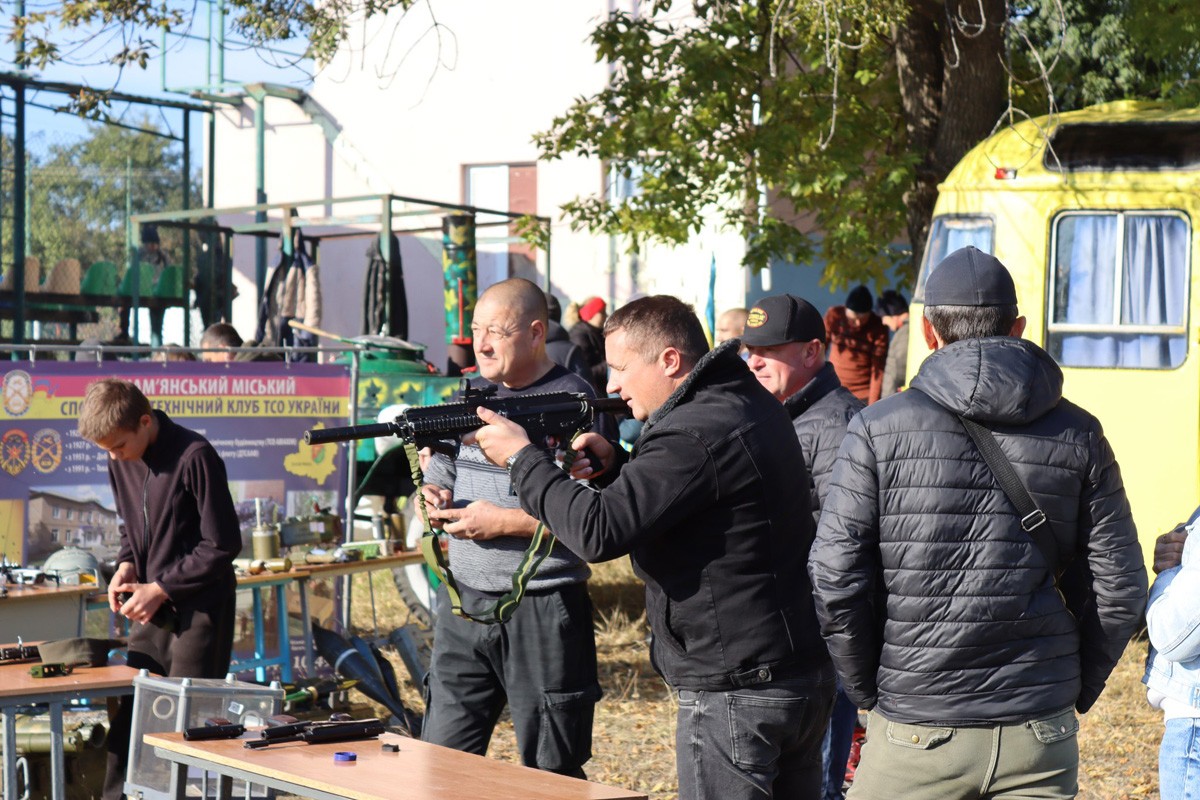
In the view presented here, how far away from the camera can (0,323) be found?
18062 millimetres

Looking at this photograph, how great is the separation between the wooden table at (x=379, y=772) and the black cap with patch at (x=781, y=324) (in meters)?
2.14

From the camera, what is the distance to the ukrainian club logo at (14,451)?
787 cm

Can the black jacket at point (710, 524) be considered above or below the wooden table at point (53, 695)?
above

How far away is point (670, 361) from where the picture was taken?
12.7 ft

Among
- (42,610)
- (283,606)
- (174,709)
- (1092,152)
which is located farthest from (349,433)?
(1092,152)

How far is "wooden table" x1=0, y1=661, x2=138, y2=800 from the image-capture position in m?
5.39

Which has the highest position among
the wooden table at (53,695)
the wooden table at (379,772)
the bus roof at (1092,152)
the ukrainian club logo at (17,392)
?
the bus roof at (1092,152)

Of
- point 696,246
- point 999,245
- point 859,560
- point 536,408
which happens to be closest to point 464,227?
point 696,246

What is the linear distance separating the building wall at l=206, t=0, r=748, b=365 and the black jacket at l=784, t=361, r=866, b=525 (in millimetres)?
14157

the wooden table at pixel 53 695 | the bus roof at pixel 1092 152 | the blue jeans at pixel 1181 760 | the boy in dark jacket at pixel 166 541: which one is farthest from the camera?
the bus roof at pixel 1092 152

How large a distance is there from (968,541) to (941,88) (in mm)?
9211

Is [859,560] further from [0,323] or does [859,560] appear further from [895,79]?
[0,323]

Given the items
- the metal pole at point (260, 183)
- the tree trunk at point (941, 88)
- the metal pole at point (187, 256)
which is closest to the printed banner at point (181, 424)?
the tree trunk at point (941, 88)

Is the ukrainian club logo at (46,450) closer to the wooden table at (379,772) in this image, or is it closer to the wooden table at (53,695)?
the wooden table at (53,695)
